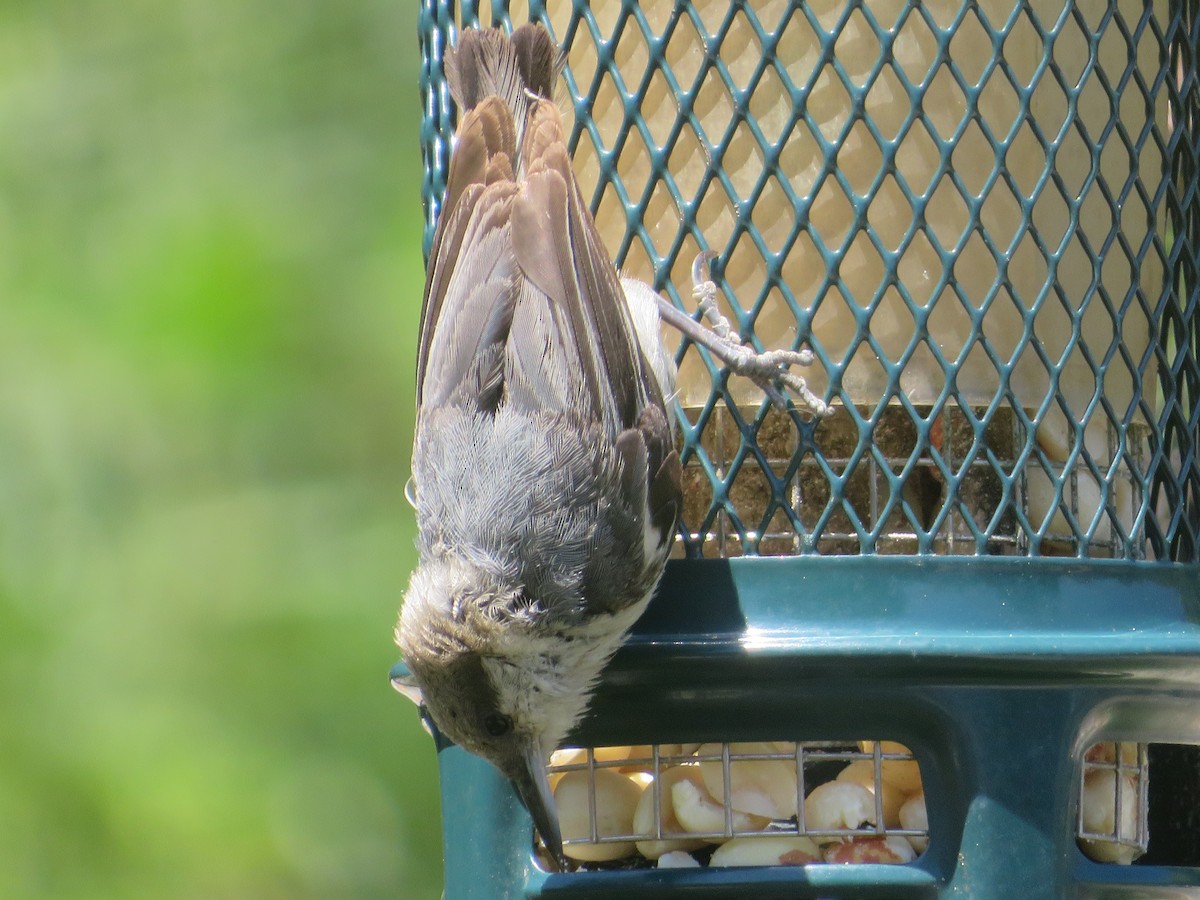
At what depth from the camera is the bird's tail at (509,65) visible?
3926 mm

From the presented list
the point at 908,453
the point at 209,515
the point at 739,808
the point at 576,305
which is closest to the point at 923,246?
the point at 908,453

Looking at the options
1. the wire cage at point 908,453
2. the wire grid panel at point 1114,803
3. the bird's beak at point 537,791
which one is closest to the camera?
the wire cage at point 908,453

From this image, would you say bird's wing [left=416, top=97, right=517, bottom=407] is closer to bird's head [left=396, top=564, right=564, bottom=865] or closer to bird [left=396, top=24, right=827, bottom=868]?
bird [left=396, top=24, right=827, bottom=868]

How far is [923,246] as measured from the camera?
12.8 feet

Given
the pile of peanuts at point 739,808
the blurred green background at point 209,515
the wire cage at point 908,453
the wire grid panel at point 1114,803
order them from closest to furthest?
the wire cage at point 908,453 < the pile of peanuts at point 739,808 < the wire grid panel at point 1114,803 < the blurred green background at point 209,515

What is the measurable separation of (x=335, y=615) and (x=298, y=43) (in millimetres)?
2509

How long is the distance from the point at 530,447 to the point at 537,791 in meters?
0.70

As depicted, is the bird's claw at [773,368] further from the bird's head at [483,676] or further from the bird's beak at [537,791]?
the bird's beak at [537,791]

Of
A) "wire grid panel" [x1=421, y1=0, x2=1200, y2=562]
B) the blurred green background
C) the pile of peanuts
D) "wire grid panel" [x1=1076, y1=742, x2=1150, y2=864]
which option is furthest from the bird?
the blurred green background

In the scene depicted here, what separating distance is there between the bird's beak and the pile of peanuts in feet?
0.88

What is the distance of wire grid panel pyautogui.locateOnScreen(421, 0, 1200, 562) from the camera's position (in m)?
3.72

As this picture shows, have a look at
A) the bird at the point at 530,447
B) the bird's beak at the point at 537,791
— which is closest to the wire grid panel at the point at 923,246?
the bird at the point at 530,447

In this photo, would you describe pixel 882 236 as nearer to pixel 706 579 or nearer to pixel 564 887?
pixel 706 579

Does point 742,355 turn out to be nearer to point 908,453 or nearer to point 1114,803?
point 908,453
